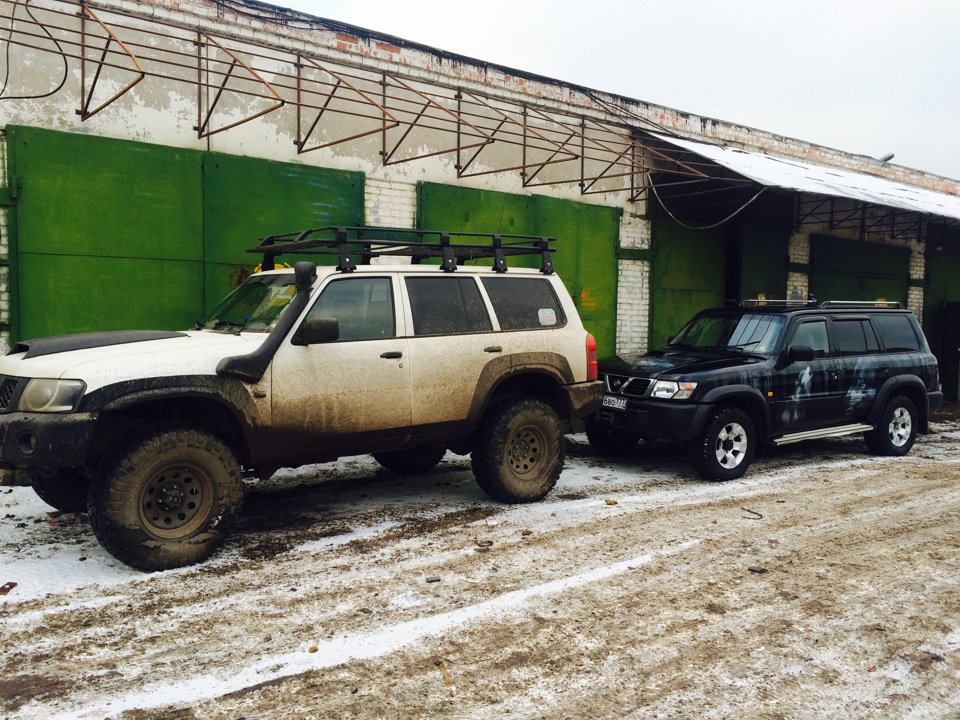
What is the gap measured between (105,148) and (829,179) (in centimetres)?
1044

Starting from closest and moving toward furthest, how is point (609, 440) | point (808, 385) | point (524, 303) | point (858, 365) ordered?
1. point (524, 303)
2. point (808, 385)
3. point (858, 365)
4. point (609, 440)

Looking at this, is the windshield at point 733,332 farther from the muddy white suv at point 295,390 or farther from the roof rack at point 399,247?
the roof rack at point 399,247

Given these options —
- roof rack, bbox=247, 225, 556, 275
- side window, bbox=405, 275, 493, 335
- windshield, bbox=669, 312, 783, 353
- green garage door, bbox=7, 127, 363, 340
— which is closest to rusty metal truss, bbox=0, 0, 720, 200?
green garage door, bbox=7, 127, 363, 340

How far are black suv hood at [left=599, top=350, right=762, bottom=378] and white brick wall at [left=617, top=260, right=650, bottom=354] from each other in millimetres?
3417

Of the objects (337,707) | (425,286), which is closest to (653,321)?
(425,286)

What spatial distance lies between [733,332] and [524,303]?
319 cm

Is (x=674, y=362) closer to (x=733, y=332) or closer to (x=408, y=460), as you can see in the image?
(x=733, y=332)

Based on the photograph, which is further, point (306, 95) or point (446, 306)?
point (306, 95)

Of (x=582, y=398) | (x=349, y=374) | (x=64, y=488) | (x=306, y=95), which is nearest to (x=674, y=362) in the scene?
(x=582, y=398)

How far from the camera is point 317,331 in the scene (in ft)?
17.3

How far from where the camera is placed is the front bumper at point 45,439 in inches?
175

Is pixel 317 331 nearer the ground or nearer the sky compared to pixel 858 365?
nearer the sky

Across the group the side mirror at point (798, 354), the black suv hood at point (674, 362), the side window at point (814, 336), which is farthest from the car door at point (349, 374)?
the side window at point (814, 336)

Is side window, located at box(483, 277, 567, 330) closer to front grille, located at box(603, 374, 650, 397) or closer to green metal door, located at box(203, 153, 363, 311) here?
front grille, located at box(603, 374, 650, 397)
